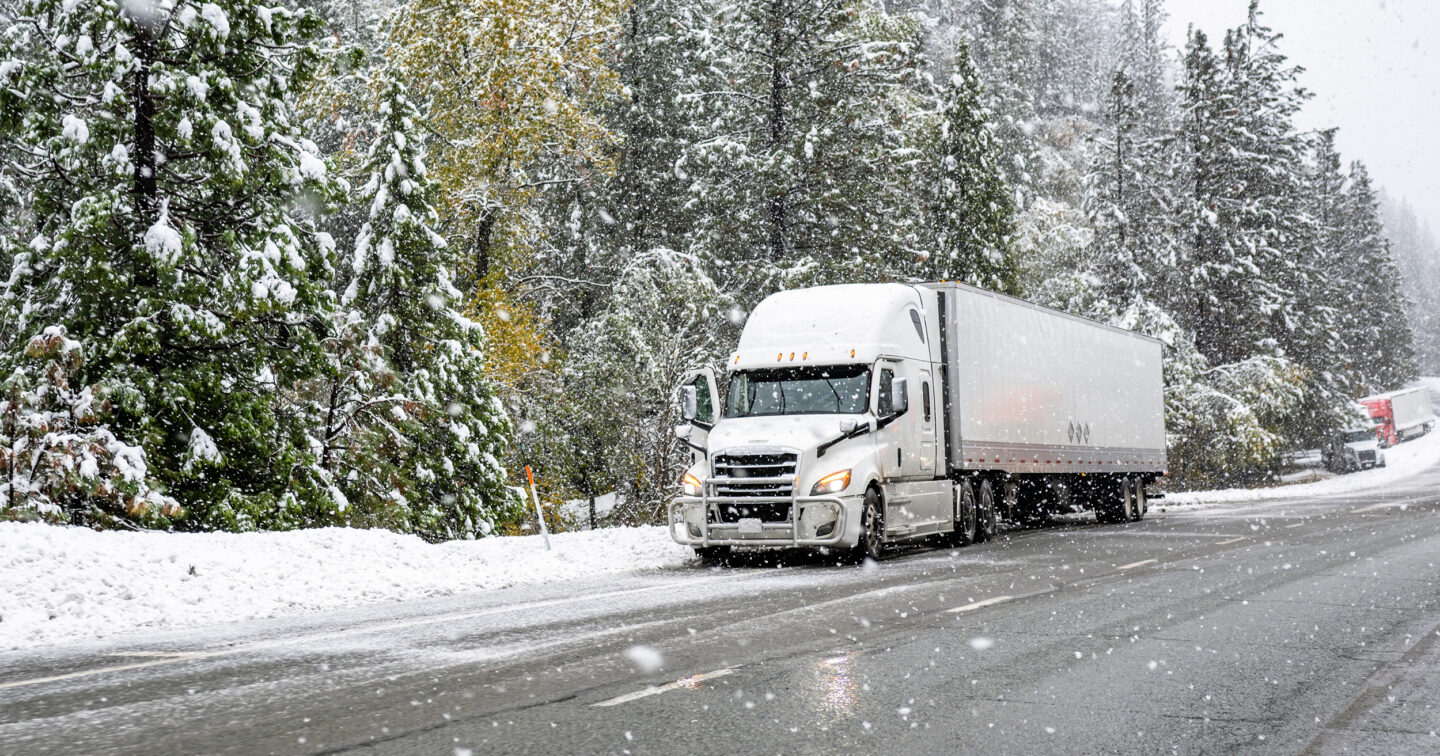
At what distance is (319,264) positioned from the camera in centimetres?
1844

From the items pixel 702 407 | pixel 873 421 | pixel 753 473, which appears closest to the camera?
pixel 753 473

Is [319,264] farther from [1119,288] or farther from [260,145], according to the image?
[1119,288]

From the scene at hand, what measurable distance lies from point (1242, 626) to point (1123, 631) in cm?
109

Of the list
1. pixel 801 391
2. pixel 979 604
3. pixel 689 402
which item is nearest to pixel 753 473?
pixel 801 391

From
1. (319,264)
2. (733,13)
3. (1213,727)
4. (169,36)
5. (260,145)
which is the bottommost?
(1213,727)

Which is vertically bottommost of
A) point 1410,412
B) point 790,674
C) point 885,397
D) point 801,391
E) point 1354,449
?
point 790,674

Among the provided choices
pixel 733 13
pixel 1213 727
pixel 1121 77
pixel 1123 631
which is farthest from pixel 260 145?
pixel 1121 77

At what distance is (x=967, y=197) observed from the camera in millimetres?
37594

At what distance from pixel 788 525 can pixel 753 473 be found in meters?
0.82

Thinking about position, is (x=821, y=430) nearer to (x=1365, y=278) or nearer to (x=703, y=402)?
(x=703, y=402)

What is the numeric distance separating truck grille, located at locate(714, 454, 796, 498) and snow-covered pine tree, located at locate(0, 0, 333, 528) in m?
6.66

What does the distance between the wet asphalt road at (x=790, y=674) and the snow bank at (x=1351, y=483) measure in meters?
27.1

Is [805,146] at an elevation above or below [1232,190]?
below

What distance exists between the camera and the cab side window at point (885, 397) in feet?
52.5
